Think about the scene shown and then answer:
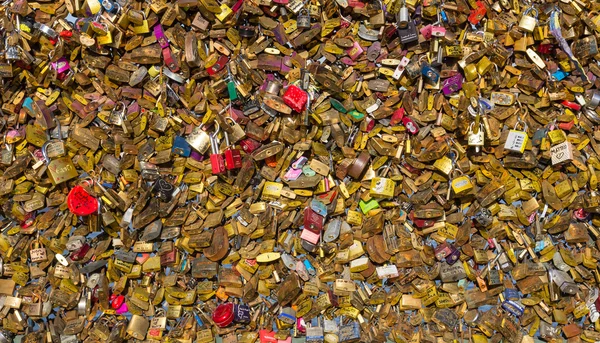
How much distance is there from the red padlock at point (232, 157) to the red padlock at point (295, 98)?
0.32 metres

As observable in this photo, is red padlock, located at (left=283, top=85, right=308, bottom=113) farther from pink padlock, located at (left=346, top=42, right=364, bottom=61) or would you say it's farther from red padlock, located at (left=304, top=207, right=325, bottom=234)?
red padlock, located at (left=304, top=207, right=325, bottom=234)

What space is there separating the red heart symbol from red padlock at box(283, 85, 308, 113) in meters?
0.96

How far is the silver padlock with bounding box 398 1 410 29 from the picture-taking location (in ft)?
6.99

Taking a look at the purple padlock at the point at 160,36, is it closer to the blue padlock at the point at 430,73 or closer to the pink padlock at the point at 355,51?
the pink padlock at the point at 355,51

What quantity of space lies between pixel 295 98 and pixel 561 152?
1207 mm

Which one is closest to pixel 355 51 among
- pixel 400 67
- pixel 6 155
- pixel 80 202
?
pixel 400 67

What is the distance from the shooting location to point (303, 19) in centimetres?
217

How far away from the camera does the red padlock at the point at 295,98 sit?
6.88 ft

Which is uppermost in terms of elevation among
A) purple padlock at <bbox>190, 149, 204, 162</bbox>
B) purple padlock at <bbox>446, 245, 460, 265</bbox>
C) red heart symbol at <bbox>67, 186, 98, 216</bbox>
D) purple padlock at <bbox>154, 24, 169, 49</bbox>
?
purple padlock at <bbox>154, 24, 169, 49</bbox>

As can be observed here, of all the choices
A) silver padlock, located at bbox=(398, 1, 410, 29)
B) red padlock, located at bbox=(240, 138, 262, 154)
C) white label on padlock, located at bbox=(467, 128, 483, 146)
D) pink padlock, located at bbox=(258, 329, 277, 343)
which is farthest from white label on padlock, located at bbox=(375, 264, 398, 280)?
silver padlock, located at bbox=(398, 1, 410, 29)

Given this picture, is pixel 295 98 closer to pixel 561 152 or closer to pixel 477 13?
pixel 477 13

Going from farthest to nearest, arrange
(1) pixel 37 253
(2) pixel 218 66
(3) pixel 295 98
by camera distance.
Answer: (1) pixel 37 253, (2) pixel 218 66, (3) pixel 295 98

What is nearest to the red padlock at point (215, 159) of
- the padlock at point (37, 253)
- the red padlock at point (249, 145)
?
the red padlock at point (249, 145)

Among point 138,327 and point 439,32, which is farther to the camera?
point 138,327
